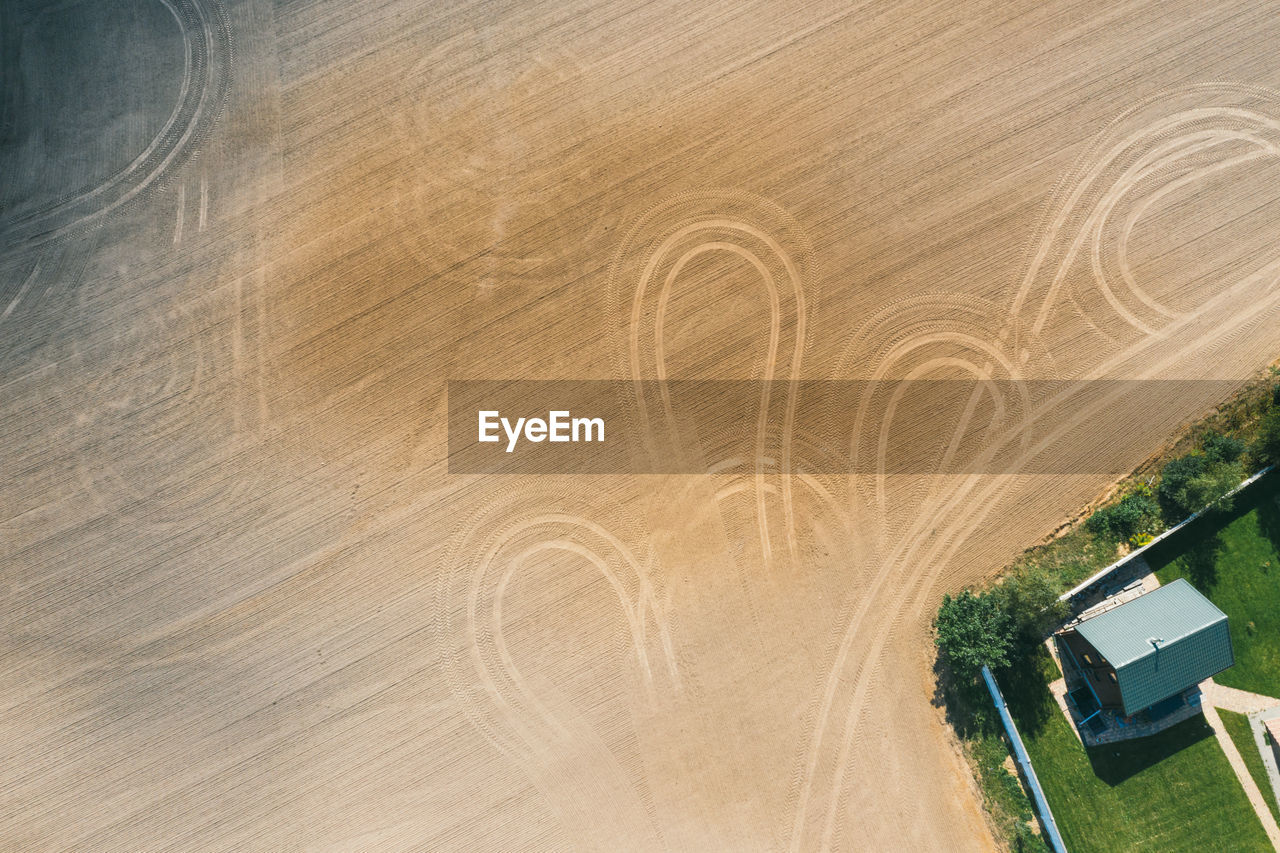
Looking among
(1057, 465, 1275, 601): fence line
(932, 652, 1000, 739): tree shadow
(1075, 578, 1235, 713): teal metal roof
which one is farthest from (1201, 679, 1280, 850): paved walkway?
(932, 652, 1000, 739): tree shadow

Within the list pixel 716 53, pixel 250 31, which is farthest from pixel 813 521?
pixel 250 31

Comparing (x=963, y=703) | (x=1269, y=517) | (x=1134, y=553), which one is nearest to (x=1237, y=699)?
(x=1134, y=553)

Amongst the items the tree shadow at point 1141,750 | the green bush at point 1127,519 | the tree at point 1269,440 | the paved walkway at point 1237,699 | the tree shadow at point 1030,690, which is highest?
the tree at point 1269,440

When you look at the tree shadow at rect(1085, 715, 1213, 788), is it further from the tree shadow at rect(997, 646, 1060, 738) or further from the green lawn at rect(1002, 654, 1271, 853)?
the tree shadow at rect(997, 646, 1060, 738)

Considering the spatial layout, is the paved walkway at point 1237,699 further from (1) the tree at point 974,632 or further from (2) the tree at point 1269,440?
(2) the tree at point 1269,440

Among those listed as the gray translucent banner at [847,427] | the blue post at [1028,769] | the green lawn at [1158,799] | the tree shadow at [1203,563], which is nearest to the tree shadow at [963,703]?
the blue post at [1028,769]

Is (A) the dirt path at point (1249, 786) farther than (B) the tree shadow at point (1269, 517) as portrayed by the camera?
No

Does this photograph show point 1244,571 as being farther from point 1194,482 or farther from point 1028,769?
point 1028,769

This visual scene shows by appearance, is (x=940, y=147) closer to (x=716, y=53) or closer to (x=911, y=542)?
(x=716, y=53)
